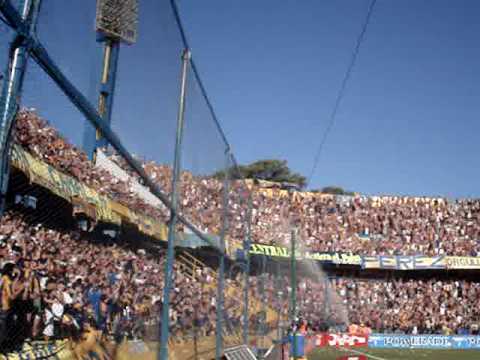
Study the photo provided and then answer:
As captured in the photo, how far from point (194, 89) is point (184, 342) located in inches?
84.1

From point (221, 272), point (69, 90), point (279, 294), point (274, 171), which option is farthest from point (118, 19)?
point (274, 171)

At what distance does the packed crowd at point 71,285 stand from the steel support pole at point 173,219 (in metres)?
0.06

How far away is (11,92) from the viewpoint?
170 centimetres

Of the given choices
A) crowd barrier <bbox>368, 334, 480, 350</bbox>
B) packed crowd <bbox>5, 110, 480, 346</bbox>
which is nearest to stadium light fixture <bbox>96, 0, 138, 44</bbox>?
packed crowd <bbox>5, 110, 480, 346</bbox>

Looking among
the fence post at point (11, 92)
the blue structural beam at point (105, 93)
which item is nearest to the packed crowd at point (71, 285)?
the fence post at point (11, 92)

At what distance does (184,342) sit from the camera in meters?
4.70

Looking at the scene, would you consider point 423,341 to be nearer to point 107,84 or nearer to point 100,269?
point 100,269

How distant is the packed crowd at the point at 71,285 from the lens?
2.18 metres

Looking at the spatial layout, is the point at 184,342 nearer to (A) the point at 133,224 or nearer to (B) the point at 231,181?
(A) the point at 133,224

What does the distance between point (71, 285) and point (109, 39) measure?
1203mm

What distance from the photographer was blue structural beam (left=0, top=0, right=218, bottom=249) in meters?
1.68

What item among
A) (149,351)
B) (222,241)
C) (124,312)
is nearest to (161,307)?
(149,351)

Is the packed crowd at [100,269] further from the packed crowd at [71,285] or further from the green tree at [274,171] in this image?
the green tree at [274,171]

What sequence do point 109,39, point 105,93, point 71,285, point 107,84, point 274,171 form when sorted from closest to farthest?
1. point 71,285
2. point 109,39
3. point 107,84
4. point 105,93
5. point 274,171
